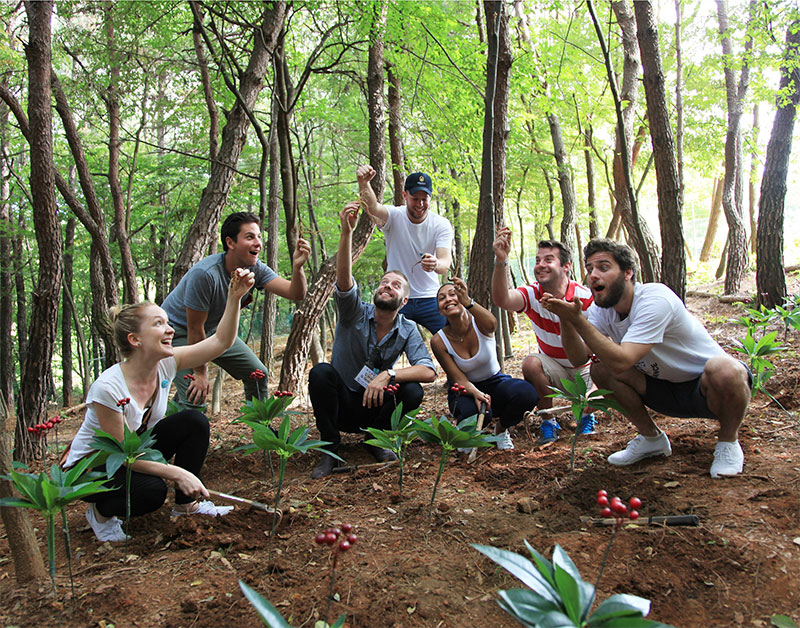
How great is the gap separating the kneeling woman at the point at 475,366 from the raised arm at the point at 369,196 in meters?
0.65

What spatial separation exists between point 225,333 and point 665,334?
2330mm

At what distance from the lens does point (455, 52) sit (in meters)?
6.93

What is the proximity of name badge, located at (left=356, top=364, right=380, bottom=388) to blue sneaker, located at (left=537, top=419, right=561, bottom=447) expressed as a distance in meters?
1.24

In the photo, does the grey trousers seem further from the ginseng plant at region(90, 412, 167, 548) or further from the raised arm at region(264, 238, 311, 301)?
the ginseng plant at region(90, 412, 167, 548)

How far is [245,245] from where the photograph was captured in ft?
11.8

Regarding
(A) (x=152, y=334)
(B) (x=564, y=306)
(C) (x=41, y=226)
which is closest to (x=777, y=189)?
(B) (x=564, y=306)

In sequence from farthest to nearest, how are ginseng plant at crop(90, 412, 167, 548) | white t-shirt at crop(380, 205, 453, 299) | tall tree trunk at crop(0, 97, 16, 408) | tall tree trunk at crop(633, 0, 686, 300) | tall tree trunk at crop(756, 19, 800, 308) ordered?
tall tree trunk at crop(0, 97, 16, 408)
tall tree trunk at crop(756, 19, 800, 308)
tall tree trunk at crop(633, 0, 686, 300)
white t-shirt at crop(380, 205, 453, 299)
ginseng plant at crop(90, 412, 167, 548)

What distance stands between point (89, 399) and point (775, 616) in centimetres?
277

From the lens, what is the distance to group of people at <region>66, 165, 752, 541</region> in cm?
267

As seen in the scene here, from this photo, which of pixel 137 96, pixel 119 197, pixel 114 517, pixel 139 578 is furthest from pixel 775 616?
pixel 137 96

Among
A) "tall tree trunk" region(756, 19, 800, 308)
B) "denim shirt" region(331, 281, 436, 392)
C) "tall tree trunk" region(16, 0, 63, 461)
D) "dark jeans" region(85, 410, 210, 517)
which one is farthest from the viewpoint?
"tall tree trunk" region(756, 19, 800, 308)

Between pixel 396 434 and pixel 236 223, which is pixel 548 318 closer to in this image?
pixel 396 434

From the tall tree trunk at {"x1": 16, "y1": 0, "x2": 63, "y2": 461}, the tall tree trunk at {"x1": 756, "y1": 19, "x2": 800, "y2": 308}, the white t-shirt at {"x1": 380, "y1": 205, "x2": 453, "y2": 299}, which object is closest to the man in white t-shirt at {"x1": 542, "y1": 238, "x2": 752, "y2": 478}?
the white t-shirt at {"x1": 380, "y1": 205, "x2": 453, "y2": 299}

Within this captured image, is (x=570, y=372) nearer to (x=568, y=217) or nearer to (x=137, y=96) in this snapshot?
(x=568, y=217)
